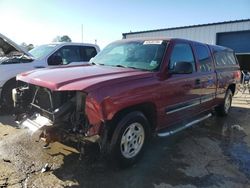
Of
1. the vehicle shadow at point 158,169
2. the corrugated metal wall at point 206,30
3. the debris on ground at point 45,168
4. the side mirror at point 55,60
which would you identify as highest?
the corrugated metal wall at point 206,30

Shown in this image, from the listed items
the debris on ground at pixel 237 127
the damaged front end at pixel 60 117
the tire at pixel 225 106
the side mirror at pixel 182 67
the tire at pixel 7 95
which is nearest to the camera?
the damaged front end at pixel 60 117

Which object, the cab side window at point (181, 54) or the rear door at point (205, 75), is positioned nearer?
the cab side window at point (181, 54)

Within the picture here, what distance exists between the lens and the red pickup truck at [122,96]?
3.83 meters

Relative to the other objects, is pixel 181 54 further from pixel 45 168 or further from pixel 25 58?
pixel 25 58

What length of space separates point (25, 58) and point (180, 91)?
15.4ft

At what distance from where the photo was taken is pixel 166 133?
512 cm

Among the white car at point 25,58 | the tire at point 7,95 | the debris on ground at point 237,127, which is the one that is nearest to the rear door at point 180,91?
the debris on ground at point 237,127

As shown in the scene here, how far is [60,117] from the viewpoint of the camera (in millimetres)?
3932

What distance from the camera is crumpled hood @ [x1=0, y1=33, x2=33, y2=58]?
748cm

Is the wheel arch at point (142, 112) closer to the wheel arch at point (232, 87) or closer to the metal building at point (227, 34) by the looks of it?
the wheel arch at point (232, 87)

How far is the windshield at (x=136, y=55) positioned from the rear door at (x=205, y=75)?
1.24 m

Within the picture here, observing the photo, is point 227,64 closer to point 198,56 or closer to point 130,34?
point 198,56

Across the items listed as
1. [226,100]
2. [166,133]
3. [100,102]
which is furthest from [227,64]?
[100,102]

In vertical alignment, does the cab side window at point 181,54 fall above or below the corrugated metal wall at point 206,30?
below
